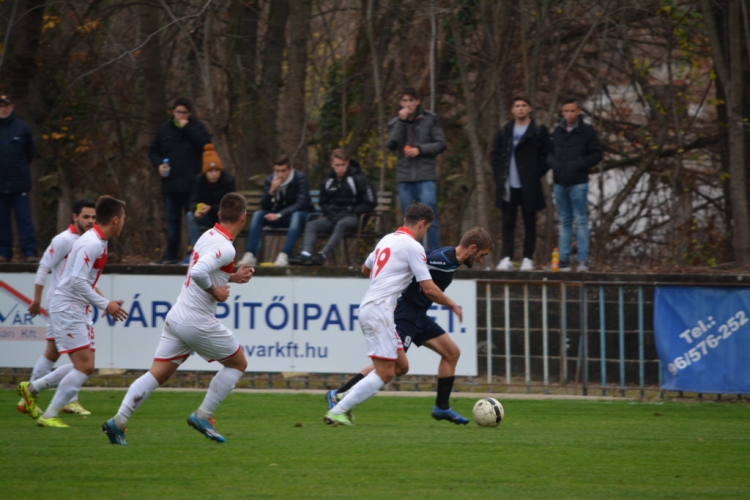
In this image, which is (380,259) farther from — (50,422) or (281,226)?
(281,226)

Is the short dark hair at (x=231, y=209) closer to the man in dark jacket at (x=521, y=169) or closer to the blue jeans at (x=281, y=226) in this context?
the blue jeans at (x=281, y=226)

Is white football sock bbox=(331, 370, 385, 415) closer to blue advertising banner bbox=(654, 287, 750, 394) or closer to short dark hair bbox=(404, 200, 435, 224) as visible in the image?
short dark hair bbox=(404, 200, 435, 224)

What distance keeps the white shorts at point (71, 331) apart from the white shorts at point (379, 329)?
2513 millimetres

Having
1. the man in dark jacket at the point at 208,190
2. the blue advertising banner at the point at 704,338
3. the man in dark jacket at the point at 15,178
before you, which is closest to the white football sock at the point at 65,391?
the man in dark jacket at the point at 208,190

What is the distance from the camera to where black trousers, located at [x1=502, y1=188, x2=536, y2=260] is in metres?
12.0

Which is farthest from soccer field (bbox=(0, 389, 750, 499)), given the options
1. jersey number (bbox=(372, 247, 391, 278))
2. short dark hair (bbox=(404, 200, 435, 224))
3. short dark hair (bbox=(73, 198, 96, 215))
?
short dark hair (bbox=(73, 198, 96, 215))

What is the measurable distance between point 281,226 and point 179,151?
1670 mm

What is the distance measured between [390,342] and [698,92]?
1141 cm

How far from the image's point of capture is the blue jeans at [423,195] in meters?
12.0

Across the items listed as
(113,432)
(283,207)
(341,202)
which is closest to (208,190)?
(283,207)

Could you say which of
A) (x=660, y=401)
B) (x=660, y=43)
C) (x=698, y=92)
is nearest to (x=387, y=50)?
(x=660, y=43)

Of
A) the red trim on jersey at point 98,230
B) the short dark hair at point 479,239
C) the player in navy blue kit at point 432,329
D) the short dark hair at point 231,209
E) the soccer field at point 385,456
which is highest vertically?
the short dark hair at point 231,209

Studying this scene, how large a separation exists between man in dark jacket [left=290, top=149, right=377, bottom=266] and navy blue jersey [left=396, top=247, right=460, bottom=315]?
352cm

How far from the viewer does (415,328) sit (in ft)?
28.6
